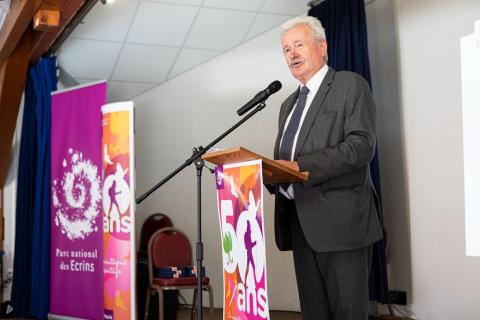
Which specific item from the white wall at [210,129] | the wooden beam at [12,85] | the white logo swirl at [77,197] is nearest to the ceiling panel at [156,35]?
the white wall at [210,129]

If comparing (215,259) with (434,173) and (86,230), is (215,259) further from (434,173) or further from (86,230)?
(434,173)

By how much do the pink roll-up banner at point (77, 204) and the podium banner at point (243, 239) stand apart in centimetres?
248

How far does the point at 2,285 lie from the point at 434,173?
12.6 feet

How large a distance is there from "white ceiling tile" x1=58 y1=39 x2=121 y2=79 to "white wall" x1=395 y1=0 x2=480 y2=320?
2494mm

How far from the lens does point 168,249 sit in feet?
14.9

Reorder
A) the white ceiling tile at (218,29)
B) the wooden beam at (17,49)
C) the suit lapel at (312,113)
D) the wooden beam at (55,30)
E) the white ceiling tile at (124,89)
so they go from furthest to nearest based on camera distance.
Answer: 1. the white ceiling tile at (124,89)
2. the white ceiling tile at (218,29)
3. the wooden beam at (17,49)
4. the wooden beam at (55,30)
5. the suit lapel at (312,113)

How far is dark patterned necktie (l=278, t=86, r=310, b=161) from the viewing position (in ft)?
7.77

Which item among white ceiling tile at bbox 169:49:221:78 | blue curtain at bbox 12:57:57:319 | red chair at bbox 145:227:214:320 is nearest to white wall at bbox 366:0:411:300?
red chair at bbox 145:227:214:320

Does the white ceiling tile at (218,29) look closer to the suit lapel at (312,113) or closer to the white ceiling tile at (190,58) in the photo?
the white ceiling tile at (190,58)

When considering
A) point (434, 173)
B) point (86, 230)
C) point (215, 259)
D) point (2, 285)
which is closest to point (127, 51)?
point (86, 230)

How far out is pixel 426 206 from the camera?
13.2 ft

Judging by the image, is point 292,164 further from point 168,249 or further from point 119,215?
point 168,249

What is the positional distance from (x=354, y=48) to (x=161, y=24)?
A: 1668 mm

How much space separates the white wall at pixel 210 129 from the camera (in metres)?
5.20
